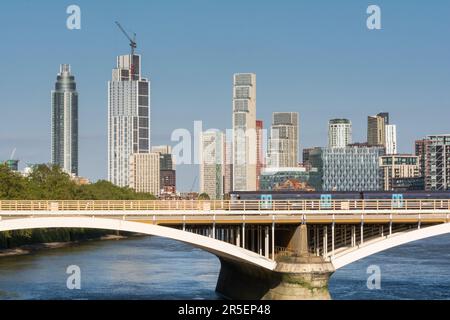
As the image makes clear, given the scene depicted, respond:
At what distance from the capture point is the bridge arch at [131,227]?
5925cm

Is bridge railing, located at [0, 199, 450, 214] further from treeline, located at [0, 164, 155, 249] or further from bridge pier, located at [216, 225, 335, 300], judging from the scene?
treeline, located at [0, 164, 155, 249]

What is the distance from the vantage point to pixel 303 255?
198 feet

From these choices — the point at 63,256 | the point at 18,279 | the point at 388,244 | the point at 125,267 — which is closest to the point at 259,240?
the point at 388,244

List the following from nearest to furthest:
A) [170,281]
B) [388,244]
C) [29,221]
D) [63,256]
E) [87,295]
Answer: [29,221], [388,244], [87,295], [170,281], [63,256]

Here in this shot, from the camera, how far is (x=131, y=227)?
5975cm

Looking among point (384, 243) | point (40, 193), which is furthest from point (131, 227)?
point (40, 193)

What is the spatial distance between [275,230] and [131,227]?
459 inches

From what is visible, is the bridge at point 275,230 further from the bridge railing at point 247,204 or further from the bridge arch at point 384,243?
the bridge railing at point 247,204

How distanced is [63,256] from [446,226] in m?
60.5

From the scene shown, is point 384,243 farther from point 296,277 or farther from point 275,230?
point 275,230

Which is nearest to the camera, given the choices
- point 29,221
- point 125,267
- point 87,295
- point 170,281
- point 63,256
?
point 29,221

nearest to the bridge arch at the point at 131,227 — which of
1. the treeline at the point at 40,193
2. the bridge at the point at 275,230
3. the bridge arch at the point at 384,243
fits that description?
the bridge at the point at 275,230

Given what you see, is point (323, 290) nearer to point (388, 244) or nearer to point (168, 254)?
point (388, 244)

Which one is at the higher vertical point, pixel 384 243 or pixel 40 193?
pixel 40 193
